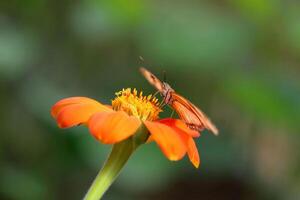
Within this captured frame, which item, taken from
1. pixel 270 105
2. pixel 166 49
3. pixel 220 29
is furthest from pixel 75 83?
pixel 270 105

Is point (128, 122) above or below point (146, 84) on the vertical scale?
above

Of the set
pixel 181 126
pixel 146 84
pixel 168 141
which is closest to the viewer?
pixel 168 141

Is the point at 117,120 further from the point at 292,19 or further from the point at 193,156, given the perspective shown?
the point at 292,19

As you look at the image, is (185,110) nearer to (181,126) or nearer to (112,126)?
(181,126)

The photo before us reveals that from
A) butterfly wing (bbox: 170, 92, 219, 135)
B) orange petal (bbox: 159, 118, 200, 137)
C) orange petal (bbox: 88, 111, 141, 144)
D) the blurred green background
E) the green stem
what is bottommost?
the blurred green background

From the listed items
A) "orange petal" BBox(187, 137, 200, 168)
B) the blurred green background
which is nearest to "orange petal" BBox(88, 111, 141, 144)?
"orange petal" BBox(187, 137, 200, 168)

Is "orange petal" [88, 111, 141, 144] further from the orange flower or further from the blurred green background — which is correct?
the blurred green background

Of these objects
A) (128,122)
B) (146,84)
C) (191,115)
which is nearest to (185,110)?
(191,115)
